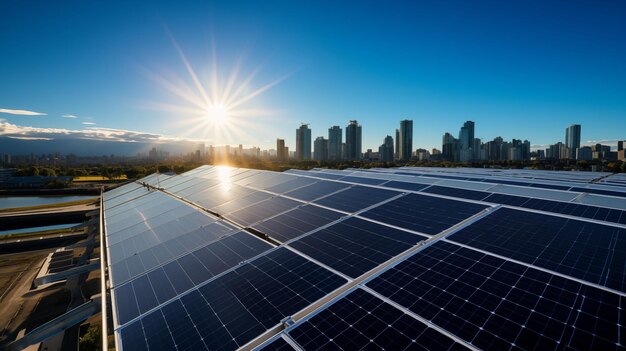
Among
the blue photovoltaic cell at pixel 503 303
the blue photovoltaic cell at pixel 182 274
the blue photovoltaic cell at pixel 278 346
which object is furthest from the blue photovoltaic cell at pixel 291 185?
the blue photovoltaic cell at pixel 278 346

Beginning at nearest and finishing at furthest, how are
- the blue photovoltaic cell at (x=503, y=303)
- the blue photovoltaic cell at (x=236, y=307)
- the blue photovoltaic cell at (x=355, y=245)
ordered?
the blue photovoltaic cell at (x=503, y=303) → the blue photovoltaic cell at (x=236, y=307) → the blue photovoltaic cell at (x=355, y=245)

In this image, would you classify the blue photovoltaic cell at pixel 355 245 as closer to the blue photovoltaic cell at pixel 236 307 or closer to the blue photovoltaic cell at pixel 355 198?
the blue photovoltaic cell at pixel 236 307

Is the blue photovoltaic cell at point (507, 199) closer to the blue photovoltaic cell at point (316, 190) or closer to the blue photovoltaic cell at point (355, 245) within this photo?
the blue photovoltaic cell at point (355, 245)

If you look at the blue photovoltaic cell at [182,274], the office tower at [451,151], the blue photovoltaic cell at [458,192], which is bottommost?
the blue photovoltaic cell at [182,274]

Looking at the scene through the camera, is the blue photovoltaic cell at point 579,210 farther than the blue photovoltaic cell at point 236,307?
Yes

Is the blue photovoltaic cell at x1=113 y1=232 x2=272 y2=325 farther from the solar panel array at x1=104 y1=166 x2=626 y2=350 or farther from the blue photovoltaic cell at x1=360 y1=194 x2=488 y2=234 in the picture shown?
the blue photovoltaic cell at x1=360 y1=194 x2=488 y2=234

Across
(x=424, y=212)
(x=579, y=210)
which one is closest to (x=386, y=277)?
(x=424, y=212)

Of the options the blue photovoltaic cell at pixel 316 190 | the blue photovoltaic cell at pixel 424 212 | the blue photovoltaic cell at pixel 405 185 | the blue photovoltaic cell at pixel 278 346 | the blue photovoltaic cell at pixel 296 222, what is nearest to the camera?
the blue photovoltaic cell at pixel 278 346

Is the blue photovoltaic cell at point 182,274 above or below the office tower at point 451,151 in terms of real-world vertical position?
below

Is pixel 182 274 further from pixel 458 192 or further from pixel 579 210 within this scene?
pixel 579 210
